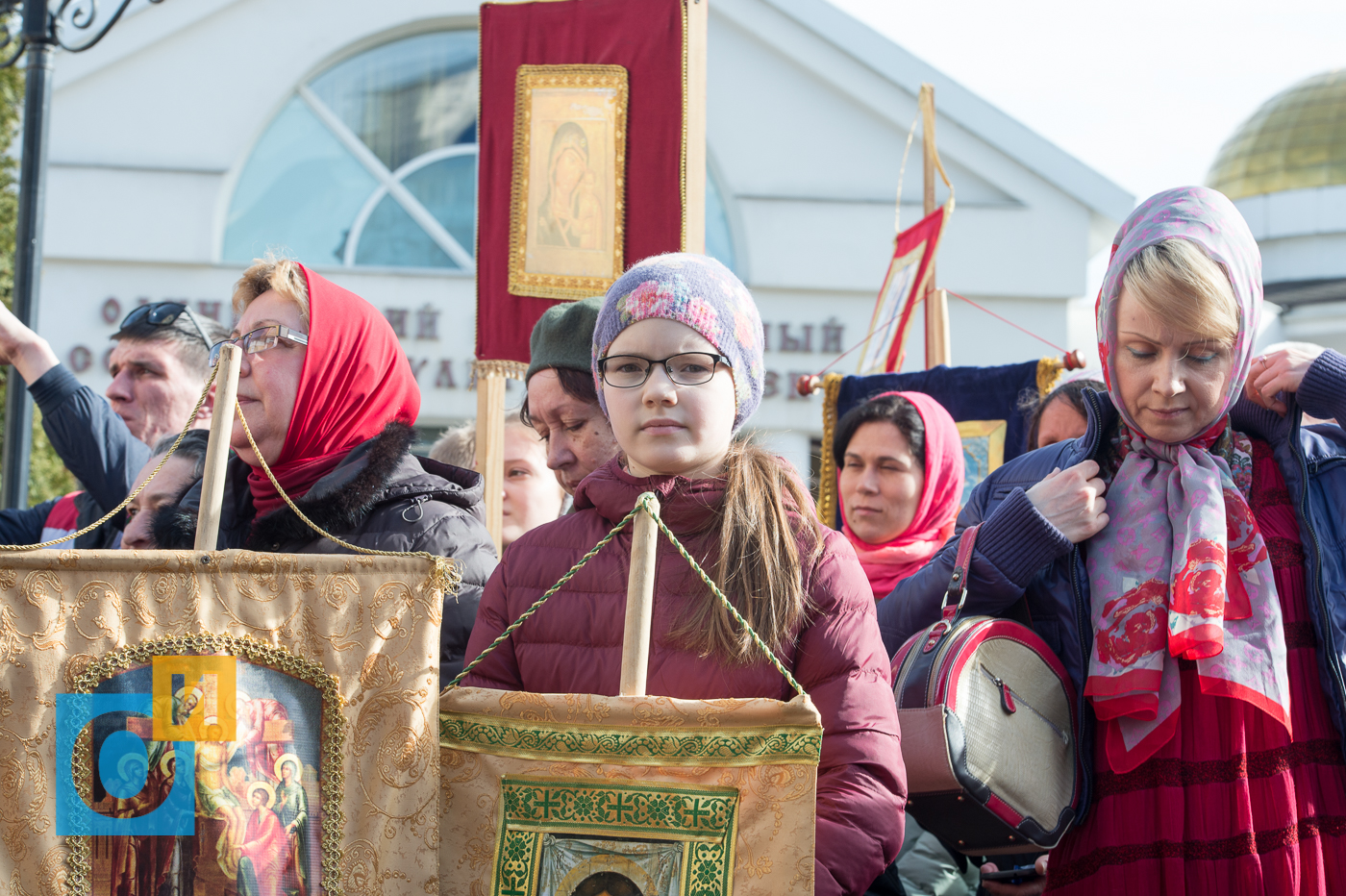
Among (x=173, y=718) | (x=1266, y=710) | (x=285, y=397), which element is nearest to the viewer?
(x=173, y=718)

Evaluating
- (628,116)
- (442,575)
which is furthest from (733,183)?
(442,575)

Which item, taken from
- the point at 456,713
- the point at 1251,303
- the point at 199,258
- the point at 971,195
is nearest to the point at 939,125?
the point at 971,195

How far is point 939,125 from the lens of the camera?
12516mm

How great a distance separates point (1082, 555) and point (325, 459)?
1.48 metres

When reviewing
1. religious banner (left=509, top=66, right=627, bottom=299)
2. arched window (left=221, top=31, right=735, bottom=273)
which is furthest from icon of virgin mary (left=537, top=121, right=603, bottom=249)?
arched window (left=221, top=31, right=735, bottom=273)

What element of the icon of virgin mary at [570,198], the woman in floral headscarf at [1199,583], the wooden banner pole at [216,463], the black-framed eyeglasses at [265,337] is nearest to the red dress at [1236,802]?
the woman in floral headscarf at [1199,583]

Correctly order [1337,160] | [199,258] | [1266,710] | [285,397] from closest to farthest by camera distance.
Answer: [1266,710] < [285,397] < [199,258] < [1337,160]

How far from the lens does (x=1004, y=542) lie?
211 centimetres

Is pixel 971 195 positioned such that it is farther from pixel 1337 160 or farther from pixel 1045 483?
pixel 1337 160

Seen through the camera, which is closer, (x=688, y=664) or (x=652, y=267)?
(x=688, y=664)

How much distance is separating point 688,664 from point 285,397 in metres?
1.12

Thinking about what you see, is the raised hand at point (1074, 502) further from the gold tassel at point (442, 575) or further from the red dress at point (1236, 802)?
the gold tassel at point (442, 575)

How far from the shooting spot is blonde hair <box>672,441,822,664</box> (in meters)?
1.67

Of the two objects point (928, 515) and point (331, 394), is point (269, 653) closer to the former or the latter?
point (331, 394)
